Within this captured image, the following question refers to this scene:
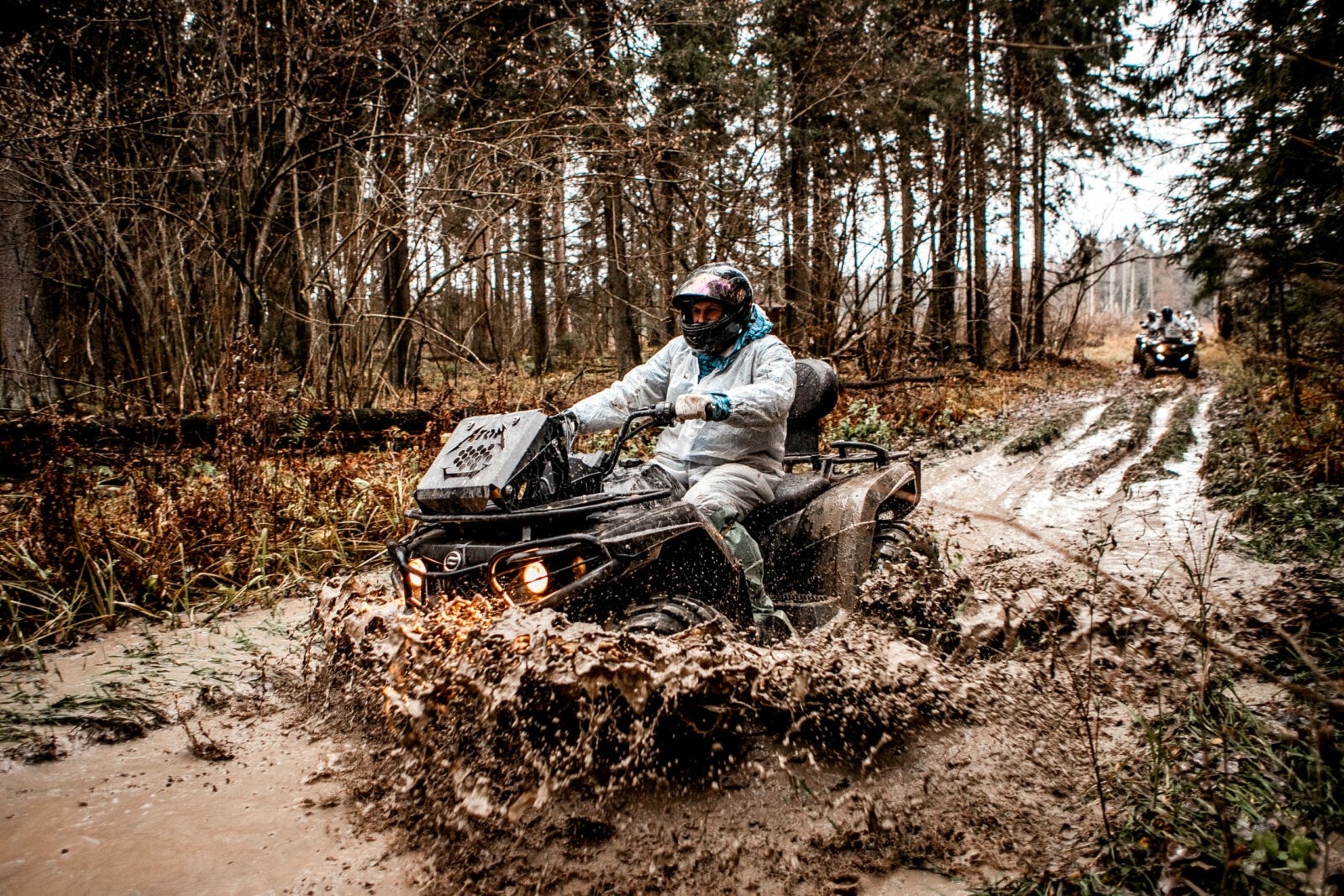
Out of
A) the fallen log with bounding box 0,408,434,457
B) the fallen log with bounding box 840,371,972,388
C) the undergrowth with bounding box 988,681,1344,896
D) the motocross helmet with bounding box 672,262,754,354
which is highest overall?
the motocross helmet with bounding box 672,262,754,354

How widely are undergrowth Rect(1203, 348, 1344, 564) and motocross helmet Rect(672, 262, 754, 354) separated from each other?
9.93ft

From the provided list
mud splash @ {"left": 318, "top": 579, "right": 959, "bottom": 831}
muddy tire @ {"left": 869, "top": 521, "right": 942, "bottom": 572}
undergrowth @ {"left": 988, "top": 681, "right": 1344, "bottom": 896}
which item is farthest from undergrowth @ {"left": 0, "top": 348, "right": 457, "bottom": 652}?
undergrowth @ {"left": 988, "top": 681, "right": 1344, "bottom": 896}

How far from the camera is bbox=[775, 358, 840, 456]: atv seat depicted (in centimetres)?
472

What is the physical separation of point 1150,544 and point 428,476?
5.32m

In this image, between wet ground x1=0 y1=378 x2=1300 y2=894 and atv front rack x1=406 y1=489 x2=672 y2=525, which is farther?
atv front rack x1=406 y1=489 x2=672 y2=525

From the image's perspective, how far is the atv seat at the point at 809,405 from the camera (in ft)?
15.5

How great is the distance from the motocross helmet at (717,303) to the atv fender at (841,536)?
103 cm

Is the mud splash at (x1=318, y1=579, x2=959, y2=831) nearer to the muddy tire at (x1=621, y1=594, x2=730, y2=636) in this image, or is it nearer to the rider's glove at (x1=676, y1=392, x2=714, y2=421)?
the muddy tire at (x1=621, y1=594, x2=730, y2=636)

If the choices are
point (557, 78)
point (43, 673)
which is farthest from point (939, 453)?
point (43, 673)

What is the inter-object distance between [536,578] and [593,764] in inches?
27.2

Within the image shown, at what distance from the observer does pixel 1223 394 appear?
13.8 m

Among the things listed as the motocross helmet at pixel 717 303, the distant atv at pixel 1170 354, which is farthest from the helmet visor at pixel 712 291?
the distant atv at pixel 1170 354

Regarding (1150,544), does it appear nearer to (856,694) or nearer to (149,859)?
(856,694)

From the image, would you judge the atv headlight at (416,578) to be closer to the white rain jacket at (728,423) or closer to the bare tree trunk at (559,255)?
the white rain jacket at (728,423)
